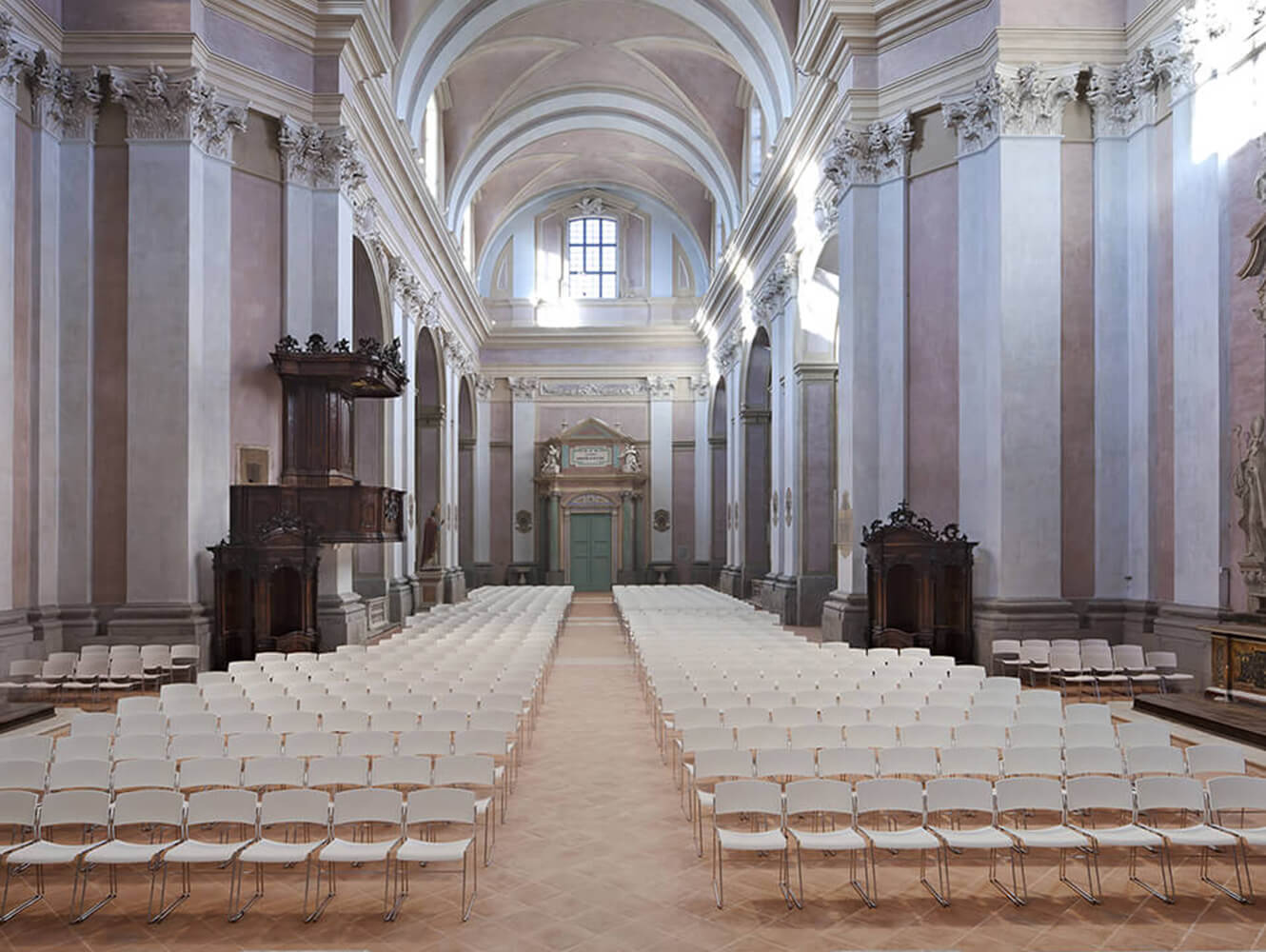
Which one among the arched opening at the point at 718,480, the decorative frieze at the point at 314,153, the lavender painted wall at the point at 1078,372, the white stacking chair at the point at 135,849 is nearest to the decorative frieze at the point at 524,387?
the arched opening at the point at 718,480

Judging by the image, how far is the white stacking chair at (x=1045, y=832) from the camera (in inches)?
227

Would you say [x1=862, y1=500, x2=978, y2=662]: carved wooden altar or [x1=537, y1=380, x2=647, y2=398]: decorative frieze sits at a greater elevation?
[x1=537, y1=380, x2=647, y2=398]: decorative frieze

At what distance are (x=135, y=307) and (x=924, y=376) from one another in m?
11.9

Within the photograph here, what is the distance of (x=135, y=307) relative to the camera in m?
14.3

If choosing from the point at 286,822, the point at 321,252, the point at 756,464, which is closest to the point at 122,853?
the point at 286,822

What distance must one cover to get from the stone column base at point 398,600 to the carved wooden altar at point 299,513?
163 inches

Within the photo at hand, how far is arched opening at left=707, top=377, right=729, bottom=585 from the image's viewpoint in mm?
35656

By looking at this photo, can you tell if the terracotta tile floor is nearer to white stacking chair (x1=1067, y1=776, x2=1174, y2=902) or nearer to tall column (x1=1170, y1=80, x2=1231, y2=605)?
white stacking chair (x1=1067, y1=776, x2=1174, y2=902)

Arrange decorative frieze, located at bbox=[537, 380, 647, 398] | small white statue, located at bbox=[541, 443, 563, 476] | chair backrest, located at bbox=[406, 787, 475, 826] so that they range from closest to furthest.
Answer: chair backrest, located at bbox=[406, 787, 475, 826] < small white statue, located at bbox=[541, 443, 563, 476] < decorative frieze, located at bbox=[537, 380, 647, 398]

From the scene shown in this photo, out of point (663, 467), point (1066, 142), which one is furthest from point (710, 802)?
point (663, 467)

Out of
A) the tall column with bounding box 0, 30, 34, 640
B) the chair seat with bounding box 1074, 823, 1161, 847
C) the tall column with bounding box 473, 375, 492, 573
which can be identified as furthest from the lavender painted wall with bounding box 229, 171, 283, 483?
the tall column with bounding box 473, 375, 492, 573

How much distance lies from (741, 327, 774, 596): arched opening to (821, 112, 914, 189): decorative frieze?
1101cm

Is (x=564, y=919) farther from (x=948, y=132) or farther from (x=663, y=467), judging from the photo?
(x=663, y=467)

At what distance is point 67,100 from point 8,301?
Answer: 10.3ft
